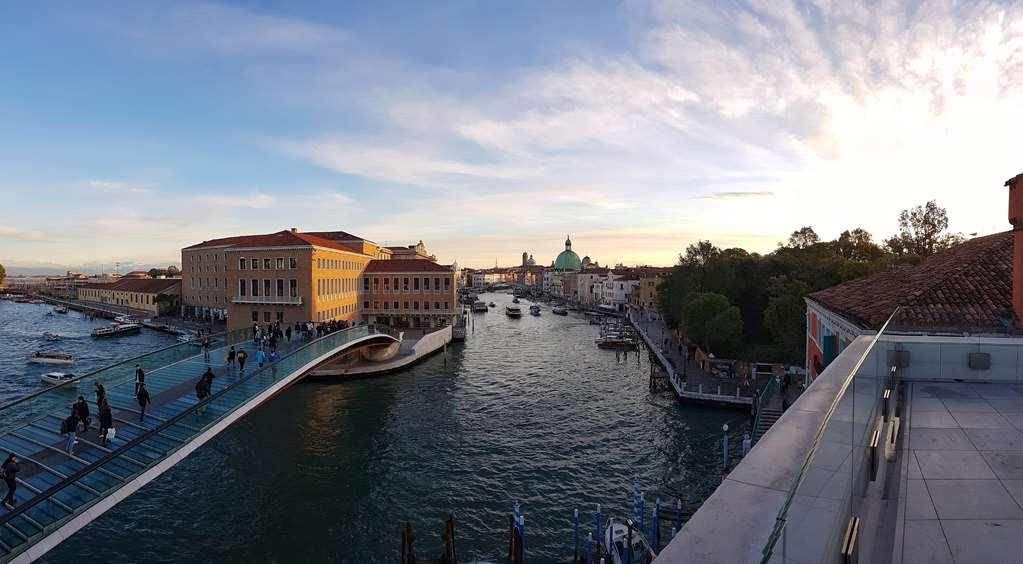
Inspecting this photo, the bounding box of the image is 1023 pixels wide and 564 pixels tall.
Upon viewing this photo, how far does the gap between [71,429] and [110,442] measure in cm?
78

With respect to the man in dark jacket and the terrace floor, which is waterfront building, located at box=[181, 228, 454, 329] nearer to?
the man in dark jacket

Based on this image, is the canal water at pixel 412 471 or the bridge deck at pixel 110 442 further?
the canal water at pixel 412 471

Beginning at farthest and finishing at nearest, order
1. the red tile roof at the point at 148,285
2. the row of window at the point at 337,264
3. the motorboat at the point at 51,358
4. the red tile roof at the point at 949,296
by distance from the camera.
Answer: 1. the red tile roof at the point at 148,285
2. the row of window at the point at 337,264
3. the motorboat at the point at 51,358
4. the red tile roof at the point at 949,296

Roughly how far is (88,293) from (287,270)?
85.2 meters

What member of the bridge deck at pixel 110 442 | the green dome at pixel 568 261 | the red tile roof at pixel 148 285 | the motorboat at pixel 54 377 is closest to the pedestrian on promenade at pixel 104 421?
the bridge deck at pixel 110 442

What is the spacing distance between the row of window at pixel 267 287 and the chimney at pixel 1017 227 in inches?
1521

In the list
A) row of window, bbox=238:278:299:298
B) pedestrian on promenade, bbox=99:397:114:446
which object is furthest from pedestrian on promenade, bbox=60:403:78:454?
row of window, bbox=238:278:299:298

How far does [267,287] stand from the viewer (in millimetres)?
40906

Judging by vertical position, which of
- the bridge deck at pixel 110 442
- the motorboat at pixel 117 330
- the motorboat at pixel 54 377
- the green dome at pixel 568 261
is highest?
the green dome at pixel 568 261

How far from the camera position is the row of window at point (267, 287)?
4003cm

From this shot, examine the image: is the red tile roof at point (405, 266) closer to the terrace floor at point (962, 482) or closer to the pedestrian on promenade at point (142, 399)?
the pedestrian on promenade at point (142, 399)

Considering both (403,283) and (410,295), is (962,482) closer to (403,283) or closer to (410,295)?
Result: (410,295)

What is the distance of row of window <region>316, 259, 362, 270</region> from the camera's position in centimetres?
4138

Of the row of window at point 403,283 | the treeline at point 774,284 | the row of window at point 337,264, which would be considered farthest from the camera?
the row of window at point 403,283
